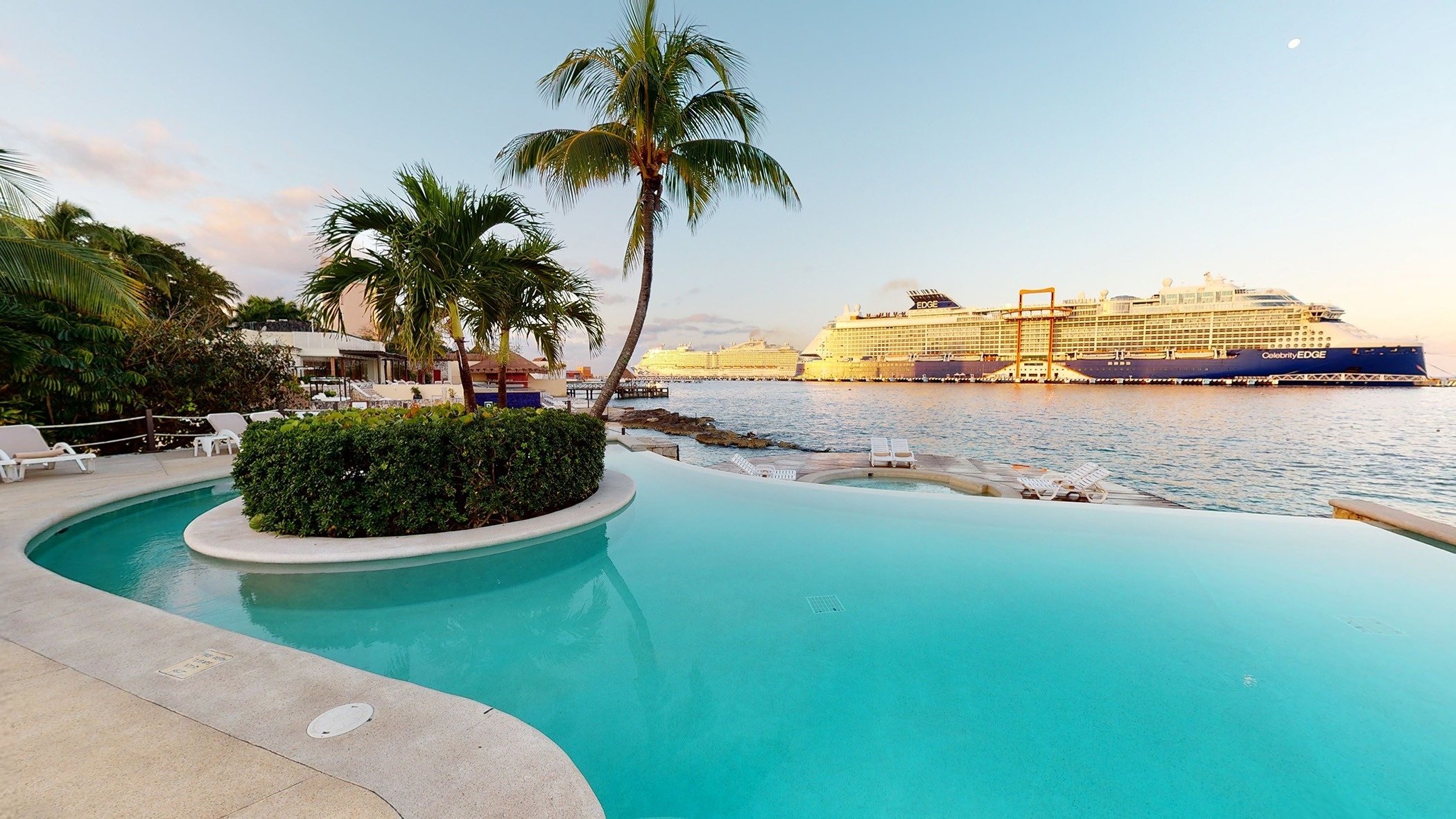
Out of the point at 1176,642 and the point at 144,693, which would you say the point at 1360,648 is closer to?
the point at 1176,642

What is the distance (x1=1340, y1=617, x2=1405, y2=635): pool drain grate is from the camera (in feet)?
11.4

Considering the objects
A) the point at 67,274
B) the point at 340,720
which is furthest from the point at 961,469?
the point at 67,274

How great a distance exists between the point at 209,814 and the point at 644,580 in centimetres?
278

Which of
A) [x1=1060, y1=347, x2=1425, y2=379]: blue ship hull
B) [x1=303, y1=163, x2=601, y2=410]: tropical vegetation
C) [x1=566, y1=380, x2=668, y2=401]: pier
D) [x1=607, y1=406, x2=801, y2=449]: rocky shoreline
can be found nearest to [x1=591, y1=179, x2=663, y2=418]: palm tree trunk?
[x1=303, y1=163, x2=601, y2=410]: tropical vegetation

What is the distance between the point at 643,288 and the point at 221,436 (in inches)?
333

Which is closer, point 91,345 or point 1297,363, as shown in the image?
point 91,345

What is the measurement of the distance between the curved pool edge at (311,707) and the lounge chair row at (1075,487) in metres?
9.83

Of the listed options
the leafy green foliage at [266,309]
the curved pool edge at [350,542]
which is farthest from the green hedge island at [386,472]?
the leafy green foliage at [266,309]

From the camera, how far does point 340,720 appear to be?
2.00 metres

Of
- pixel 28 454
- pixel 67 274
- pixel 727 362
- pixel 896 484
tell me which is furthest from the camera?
pixel 727 362

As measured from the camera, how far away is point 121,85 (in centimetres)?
852

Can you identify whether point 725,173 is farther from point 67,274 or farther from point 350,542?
point 67,274

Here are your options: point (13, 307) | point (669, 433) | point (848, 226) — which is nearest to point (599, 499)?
point (13, 307)

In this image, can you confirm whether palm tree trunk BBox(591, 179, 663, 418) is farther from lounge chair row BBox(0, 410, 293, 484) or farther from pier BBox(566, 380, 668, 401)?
pier BBox(566, 380, 668, 401)
